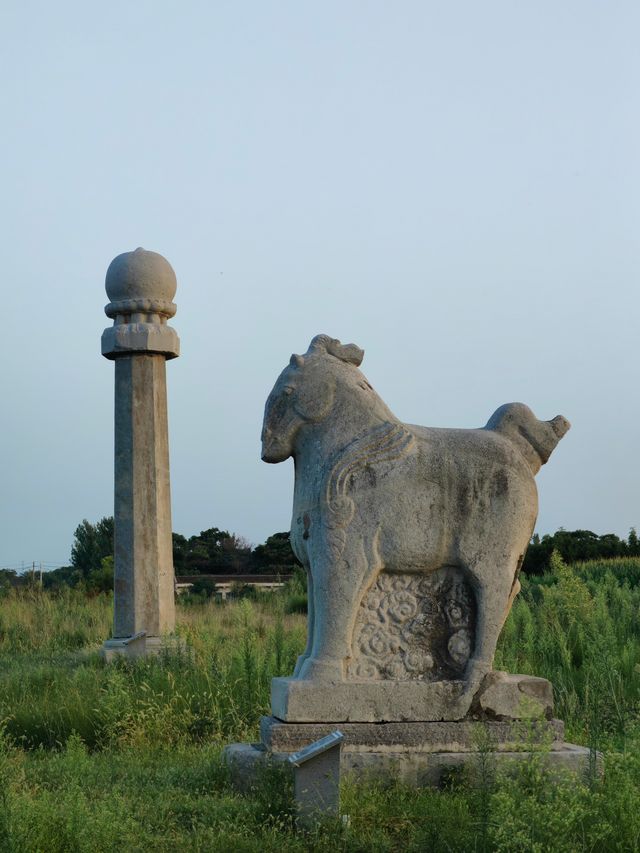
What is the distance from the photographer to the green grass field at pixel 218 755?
4211mm

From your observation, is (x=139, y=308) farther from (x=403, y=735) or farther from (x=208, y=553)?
(x=208, y=553)

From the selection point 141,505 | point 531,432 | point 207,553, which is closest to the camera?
point 531,432

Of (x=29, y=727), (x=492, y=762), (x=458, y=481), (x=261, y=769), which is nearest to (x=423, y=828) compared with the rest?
(x=492, y=762)

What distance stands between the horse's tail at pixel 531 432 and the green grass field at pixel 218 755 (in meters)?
1.09

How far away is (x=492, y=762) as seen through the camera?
5039mm

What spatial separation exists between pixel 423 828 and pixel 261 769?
3.30 feet

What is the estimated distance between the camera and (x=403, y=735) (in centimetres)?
541

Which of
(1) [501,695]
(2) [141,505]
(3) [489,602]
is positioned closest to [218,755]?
(1) [501,695]

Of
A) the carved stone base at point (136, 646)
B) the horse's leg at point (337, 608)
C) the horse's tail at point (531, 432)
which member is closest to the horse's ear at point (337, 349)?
the horse's tail at point (531, 432)

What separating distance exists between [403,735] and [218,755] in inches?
67.8

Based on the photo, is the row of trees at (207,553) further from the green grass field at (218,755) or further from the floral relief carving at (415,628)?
the floral relief carving at (415,628)

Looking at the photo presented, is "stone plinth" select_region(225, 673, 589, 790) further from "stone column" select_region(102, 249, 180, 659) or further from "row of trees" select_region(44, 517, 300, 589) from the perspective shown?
"row of trees" select_region(44, 517, 300, 589)

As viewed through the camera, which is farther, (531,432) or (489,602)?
(531,432)

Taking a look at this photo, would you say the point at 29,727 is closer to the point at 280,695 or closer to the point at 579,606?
the point at 280,695
